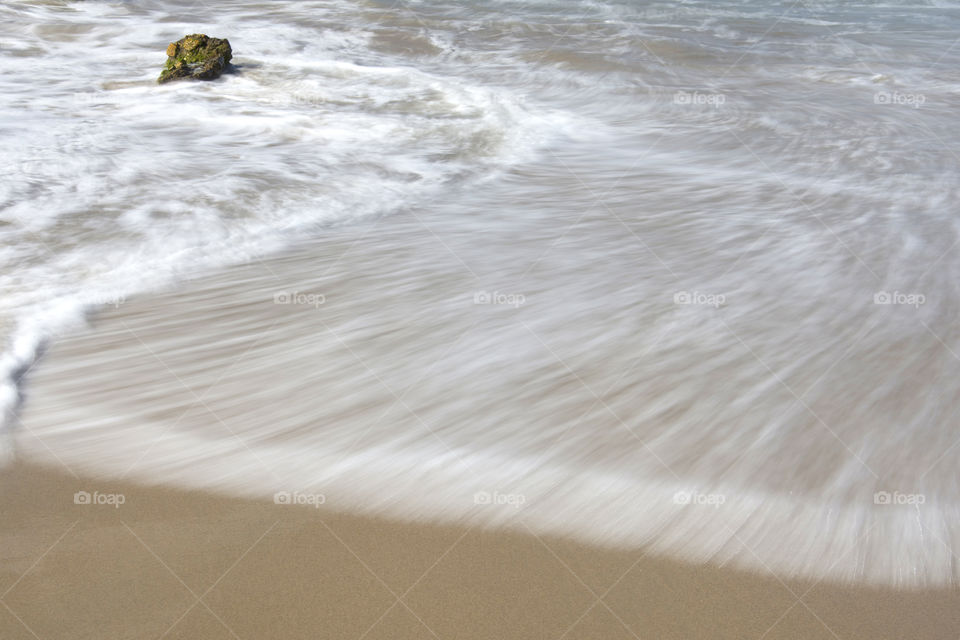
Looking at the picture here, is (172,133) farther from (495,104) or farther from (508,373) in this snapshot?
(508,373)

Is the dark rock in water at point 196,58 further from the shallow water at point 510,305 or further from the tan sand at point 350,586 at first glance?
the tan sand at point 350,586

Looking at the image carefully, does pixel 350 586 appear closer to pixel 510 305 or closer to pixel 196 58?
pixel 510 305

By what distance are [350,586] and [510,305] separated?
1.77 metres

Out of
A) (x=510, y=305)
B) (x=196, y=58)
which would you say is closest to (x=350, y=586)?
(x=510, y=305)

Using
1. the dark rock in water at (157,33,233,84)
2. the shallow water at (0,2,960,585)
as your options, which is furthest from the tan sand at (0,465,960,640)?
the dark rock in water at (157,33,233,84)

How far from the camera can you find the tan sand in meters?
2.00

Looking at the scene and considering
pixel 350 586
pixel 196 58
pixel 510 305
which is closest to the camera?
pixel 350 586

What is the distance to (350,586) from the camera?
210 cm

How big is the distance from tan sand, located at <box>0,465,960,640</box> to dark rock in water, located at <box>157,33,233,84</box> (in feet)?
19.7

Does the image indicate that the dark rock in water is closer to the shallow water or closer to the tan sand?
the shallow water

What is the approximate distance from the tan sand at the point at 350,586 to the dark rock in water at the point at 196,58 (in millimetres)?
6005

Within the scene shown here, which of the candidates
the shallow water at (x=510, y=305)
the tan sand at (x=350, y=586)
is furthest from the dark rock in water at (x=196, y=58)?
the tan sand at (x=350, y=586)

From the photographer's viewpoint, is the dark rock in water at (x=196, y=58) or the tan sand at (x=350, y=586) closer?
the tan sand at (x=350, y=586)

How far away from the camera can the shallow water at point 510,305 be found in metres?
2.51
